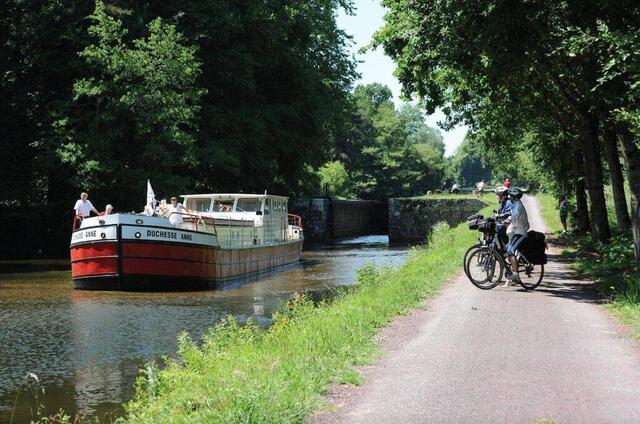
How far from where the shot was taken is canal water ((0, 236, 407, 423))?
32.3ft

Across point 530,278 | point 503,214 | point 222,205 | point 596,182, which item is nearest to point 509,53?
point 503,214

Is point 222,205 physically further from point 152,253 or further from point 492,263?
point 492,263

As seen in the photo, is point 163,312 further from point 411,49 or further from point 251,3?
point 251,3

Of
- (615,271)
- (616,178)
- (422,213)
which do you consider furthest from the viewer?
(422,213)

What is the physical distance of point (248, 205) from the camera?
28.7m

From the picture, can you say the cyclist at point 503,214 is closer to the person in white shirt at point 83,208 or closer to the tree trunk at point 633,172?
the tree trunk at point 633,172

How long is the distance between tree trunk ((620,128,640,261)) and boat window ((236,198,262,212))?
52.1 feet

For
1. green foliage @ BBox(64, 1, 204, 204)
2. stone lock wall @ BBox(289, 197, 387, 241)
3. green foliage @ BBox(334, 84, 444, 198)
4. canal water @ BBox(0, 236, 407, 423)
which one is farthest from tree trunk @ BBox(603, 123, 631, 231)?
green foliage @ BBox(334, 84, 444, 198)

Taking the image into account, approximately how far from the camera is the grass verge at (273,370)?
5.86 metres

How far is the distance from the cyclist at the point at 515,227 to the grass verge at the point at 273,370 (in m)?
2.10

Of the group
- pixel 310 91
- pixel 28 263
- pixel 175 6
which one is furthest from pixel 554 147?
pixel 28 263

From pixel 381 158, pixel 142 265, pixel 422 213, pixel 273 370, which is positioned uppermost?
pixel 381 158

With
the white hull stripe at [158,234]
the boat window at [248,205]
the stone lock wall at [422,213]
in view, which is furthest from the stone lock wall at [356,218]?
the white hull stripe at [158,234]

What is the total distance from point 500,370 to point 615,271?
8.81m
